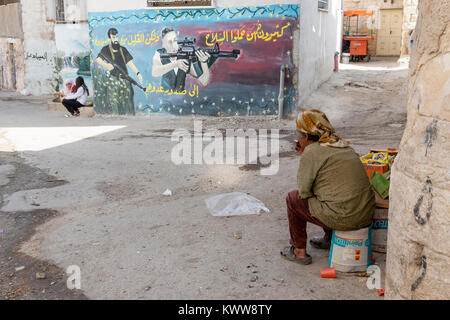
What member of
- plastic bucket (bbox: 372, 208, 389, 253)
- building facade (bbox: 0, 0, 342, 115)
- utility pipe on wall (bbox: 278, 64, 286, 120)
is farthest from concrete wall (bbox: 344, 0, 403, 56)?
plastic bucket (bbox: 372, 208, 389, 253)

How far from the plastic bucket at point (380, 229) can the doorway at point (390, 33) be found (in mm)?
19868

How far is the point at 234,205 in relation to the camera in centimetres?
459

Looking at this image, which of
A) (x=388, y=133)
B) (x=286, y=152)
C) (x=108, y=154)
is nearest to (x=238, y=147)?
(x=286, y=152)

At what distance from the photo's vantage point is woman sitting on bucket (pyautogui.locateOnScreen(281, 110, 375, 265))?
10.1ft

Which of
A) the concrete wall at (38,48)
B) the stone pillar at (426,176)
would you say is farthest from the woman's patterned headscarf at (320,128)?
the concrete wall at (38,48)

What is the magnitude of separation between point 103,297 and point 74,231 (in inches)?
53.7

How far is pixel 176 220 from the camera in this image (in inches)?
174

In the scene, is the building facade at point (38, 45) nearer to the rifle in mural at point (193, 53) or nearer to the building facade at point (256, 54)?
the building facade at point (256, 54)

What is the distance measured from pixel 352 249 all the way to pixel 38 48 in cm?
1691

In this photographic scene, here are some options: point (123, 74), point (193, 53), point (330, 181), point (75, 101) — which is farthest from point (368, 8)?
point (330, 181)

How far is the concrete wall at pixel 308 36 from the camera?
32.2 ft

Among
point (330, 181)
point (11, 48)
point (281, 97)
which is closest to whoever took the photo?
point (330, 181)

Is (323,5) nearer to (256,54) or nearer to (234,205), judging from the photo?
(256,54)

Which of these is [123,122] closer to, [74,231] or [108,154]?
[108,154]
